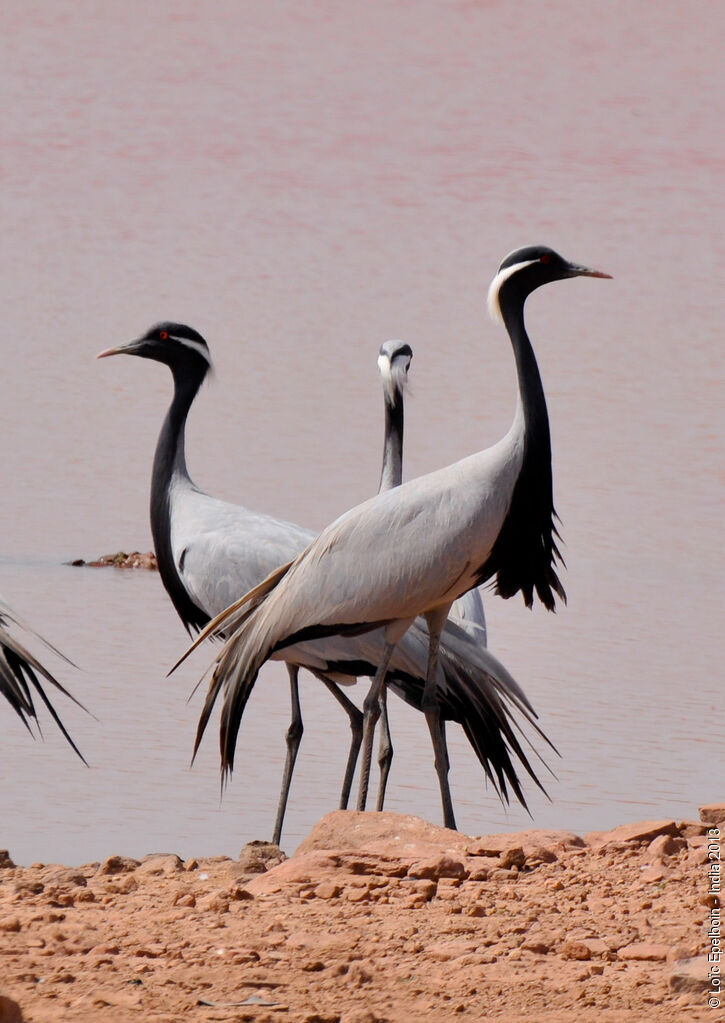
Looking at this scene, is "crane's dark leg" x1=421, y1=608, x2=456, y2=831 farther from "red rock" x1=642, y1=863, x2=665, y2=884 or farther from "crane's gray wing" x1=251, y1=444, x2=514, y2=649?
"red rock" x1=642, y1=863, x2=665, y2=884

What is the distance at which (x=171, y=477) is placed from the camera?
838 cm

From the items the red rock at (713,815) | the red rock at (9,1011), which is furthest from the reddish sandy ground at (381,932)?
the red rock at (713,815)

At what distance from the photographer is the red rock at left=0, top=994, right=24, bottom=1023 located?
3914mm

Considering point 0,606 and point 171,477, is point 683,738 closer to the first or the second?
point 171,477

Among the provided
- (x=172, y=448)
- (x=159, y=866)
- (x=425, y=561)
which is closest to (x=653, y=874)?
(x=425, y=561)

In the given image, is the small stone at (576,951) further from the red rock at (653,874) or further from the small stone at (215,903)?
the small stone at (215,903)

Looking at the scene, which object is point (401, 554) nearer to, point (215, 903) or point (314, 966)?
point (215, 903)

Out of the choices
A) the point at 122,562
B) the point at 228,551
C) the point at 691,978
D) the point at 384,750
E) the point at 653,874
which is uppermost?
the point at 122,562

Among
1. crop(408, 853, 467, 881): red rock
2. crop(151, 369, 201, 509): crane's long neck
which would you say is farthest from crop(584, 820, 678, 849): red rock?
crop(151, 369, 201, 509): crane's long neck

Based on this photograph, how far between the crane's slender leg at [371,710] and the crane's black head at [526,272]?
1.30m

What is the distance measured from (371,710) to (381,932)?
6.91ft

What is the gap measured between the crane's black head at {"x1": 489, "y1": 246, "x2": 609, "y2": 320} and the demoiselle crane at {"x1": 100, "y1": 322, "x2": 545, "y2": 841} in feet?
4.18

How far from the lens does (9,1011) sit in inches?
155

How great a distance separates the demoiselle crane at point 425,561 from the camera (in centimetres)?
645
